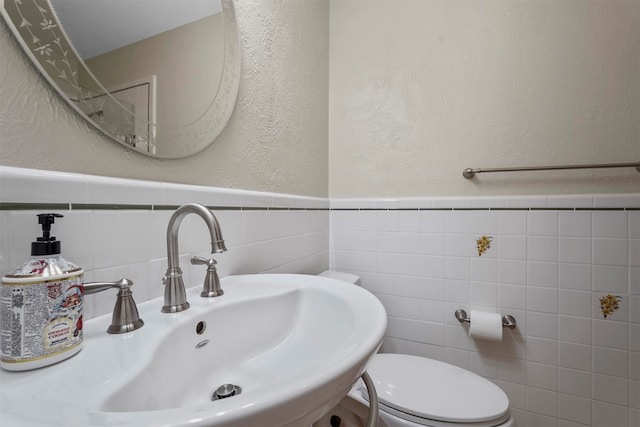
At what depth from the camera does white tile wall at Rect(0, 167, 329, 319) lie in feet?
1.35

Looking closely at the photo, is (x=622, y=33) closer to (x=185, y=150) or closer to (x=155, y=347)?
(x=185, y=150)

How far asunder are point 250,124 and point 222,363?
2.21 feet

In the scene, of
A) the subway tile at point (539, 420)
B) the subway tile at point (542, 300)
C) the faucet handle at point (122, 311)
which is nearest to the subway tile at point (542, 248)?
the subway tile at point (542, 300)

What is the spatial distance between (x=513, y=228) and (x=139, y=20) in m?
1.36

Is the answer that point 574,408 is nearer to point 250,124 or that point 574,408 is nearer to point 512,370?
point 512,370

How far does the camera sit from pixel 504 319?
1.16 metres

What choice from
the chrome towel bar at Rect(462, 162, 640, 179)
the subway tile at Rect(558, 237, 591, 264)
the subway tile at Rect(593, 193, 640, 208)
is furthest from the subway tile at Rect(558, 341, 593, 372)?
the chrome towel bar at Rect(462, 162, 640, 179)

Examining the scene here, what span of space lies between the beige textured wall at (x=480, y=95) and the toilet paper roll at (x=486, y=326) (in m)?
0.49

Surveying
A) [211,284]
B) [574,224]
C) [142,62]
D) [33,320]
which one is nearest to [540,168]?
[574,224]

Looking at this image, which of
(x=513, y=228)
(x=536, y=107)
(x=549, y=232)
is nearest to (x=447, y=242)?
(x=513, y=228)

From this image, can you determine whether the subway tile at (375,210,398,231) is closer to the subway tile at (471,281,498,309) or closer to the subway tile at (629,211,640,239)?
the subway tile at (471,281,498,309)

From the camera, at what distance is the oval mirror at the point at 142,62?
18.6 inches

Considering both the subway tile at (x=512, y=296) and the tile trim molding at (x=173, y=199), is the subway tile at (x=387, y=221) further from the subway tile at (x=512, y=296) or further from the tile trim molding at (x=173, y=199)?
the subway tile at (x=512, y=296)

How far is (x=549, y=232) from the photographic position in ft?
3.64
